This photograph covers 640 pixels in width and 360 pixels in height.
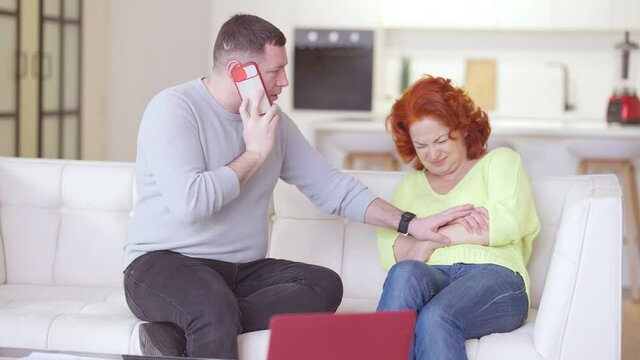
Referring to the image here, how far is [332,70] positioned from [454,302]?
488cm

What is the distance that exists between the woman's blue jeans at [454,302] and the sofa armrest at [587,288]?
0.14 meters

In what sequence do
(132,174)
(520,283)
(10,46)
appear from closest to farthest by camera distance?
1. (520,283)
2. (132,174)
3. (10,46)

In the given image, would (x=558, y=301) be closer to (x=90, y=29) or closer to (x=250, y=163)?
(x=250, y=163)

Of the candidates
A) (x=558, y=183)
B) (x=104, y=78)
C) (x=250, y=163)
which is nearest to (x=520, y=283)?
(x=558, y=183)

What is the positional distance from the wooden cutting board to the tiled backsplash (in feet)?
0.13

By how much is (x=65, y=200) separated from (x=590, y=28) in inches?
190

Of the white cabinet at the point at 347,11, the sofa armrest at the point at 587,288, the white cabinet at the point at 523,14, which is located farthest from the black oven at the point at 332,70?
the sofa armrest at the point at 587,288

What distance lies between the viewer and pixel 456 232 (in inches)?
103

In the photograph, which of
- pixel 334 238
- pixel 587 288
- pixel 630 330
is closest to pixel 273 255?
pixel 334 238

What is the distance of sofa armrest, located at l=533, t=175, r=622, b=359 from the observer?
2.35 m

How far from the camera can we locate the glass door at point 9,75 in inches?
237

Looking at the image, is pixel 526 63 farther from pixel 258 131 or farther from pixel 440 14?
pixel 258 131

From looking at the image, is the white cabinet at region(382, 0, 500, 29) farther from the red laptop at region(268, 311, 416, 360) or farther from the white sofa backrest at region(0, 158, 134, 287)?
the red laptop at region(268, 311, 416, 360)

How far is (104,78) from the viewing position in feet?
24.0
